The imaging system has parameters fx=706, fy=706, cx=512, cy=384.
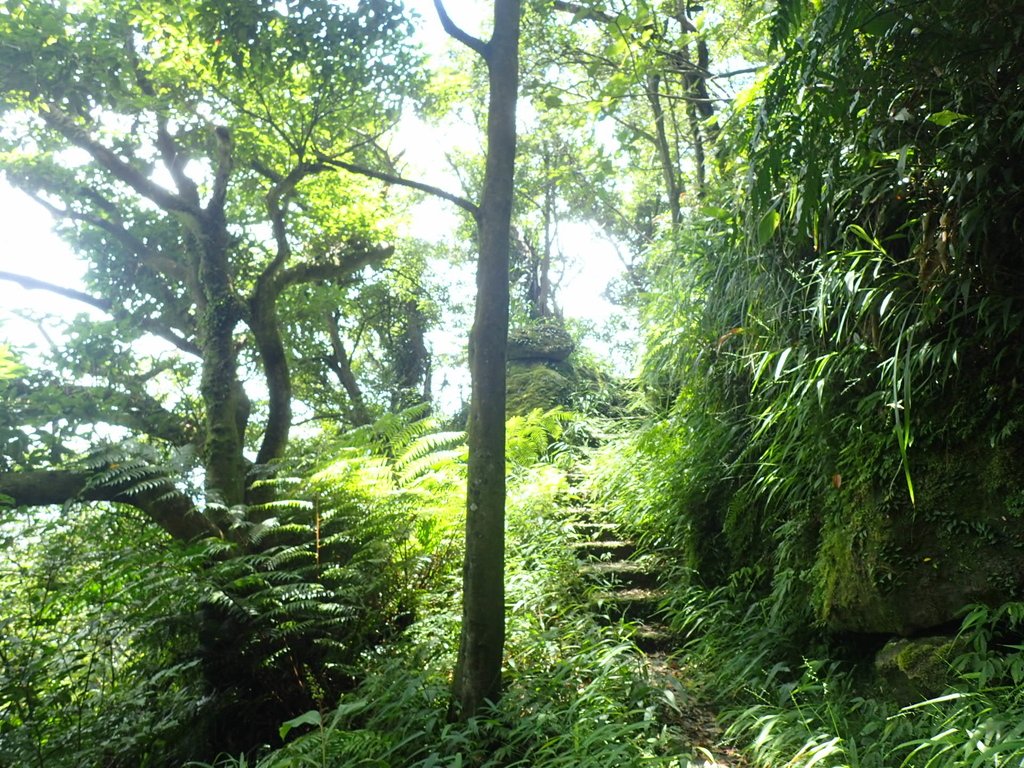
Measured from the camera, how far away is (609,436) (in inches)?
290

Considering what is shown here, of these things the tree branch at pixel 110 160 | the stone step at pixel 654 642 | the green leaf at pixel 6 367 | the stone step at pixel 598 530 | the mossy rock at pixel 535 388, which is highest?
the tree branch at pixel 110 160

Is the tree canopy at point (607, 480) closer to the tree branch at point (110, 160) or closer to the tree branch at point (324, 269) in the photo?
the tree branch at point (110, 160)

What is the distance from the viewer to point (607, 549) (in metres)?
5.23

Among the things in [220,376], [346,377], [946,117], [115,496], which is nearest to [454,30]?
[946,117]

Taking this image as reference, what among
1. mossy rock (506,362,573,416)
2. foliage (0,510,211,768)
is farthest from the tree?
mossy rock (506,362,573,416)

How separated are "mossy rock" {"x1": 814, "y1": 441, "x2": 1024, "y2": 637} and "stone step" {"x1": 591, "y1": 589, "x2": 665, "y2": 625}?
143 cm

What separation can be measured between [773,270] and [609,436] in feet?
12.4

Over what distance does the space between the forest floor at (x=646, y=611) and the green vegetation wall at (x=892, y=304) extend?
0.67 m

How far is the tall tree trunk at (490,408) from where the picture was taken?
9.68 ft

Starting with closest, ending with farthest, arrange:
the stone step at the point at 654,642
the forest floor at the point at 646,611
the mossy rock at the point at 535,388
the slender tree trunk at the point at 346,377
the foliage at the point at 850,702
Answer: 1. the foliage at the point at 850,702
2. the forest floor at the point at 646,611
3. the stone step at the point at 654,642
4. the mossy rock at the point at 535,388
5. the slender tree trunk at the point at 346,377

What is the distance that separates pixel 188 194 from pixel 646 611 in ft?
19.8

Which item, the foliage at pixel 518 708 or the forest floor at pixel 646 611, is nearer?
the foliage at pixel 518 708

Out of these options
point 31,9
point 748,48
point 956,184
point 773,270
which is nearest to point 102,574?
point 773,270

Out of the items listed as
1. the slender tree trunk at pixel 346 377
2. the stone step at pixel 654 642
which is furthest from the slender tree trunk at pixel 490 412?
the slender tree trunk at pixel 346 377
